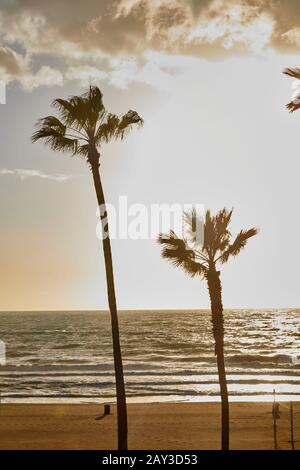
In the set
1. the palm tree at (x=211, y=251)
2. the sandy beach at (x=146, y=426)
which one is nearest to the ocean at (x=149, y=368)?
the sandy beach at (x=146, y=426)

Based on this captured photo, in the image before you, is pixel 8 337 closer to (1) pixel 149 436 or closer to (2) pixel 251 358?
(2) pixel 251 358

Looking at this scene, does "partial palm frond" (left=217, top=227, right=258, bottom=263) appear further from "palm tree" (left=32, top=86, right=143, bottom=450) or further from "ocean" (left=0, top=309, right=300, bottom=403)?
"ocean" (left=0, top=309, right=300, bottom=403)

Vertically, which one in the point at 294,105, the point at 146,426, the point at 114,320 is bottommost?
the point at 146,426

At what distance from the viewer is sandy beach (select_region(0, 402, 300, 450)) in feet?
86.0

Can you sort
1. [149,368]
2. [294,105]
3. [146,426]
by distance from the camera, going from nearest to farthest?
Result: 1. [294,105]
2. [146,426]
3. [149,368]

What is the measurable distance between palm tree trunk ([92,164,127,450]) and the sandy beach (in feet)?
25.3

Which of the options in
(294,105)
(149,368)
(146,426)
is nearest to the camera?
(294,105)

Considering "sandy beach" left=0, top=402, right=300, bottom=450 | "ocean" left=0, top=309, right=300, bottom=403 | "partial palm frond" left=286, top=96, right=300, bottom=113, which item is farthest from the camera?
"ocean" left=0, top=309, right=300, bottom=403

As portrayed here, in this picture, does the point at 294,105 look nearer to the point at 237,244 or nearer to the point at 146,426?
the point at 237,244

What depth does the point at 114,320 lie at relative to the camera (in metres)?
18.7

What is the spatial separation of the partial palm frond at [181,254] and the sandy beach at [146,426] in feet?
30.5

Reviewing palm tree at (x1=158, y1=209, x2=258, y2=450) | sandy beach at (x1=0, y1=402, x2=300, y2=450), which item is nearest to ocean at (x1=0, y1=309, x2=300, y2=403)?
sandy beach at (x1=0, y1=402, x2=300, y2=450)

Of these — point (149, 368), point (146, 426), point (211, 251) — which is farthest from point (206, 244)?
point (149, 368)

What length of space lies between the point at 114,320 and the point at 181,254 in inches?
148
